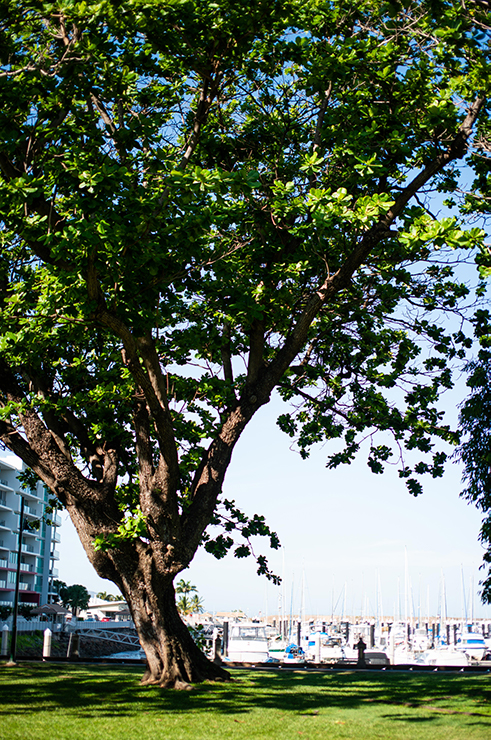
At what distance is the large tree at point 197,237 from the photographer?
9836 millimetres

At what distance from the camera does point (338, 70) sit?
11875 mm

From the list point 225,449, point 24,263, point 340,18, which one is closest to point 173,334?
point 225,449

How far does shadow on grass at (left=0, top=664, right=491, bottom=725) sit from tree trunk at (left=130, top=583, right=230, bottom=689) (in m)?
0.38

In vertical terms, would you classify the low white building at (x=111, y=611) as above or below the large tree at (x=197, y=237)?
below

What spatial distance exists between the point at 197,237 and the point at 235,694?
8619 millimetres

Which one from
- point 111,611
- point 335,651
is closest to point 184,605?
point 111,611

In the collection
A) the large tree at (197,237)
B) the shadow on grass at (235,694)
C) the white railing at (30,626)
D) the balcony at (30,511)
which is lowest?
the white railing at (30,626)

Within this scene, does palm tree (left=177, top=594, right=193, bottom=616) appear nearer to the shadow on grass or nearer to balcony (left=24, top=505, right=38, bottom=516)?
balcony (left=24, top=505, right=38, bottom=516)

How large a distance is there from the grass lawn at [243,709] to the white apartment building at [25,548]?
56.1 meters

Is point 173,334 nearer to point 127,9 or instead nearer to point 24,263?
point 24,263

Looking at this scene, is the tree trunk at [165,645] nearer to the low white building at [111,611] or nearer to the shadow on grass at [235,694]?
the shadow on grass at [235,694]

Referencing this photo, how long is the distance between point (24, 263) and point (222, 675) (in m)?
10.5

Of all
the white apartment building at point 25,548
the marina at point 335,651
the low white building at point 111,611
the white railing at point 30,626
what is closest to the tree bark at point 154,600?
the marina at point 335,651

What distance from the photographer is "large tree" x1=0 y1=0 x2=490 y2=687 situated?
9.84 meters
